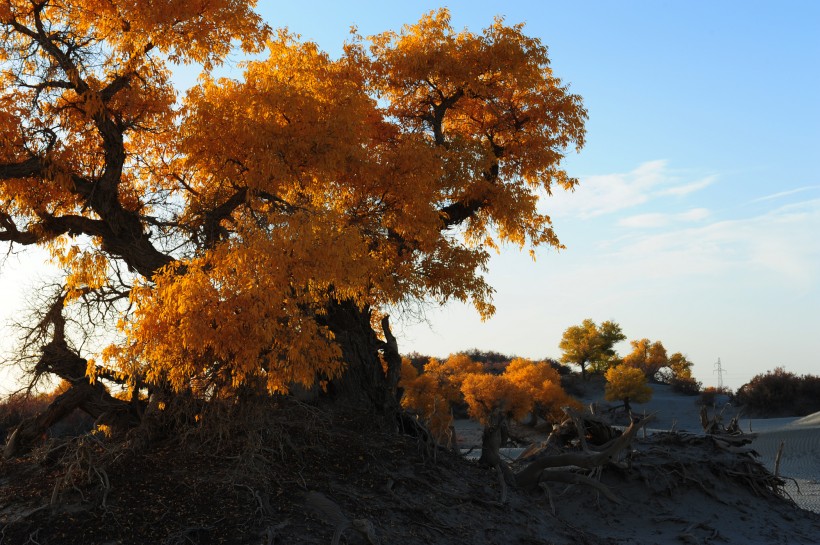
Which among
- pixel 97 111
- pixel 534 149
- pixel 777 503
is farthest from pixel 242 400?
pixel 777 503

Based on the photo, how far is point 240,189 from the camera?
46.9ft

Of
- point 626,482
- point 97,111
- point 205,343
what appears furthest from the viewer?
point 626,482

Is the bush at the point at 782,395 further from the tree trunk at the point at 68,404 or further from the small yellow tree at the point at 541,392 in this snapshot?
the tree trunk at the point at 68,404

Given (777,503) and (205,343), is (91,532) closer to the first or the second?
(205,343)

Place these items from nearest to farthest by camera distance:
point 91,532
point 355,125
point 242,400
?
1. point 91,532
2. point 242,400
3. point 355,125

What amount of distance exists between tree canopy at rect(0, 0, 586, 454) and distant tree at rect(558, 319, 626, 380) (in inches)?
1875

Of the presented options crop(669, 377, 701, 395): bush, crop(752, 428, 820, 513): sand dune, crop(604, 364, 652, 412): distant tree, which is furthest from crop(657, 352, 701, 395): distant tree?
crop(752, 428, 820, 513): sand dune

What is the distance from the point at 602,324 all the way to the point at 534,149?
4936 cm

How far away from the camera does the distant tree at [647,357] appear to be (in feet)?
250

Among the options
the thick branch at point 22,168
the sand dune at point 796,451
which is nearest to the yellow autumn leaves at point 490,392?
the sand dune at point 796,451

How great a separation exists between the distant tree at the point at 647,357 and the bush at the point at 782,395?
70.8 feet

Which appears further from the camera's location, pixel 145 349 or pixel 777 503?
pixel 777 503

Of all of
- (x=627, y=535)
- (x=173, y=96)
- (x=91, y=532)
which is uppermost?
(x=173, y=96)

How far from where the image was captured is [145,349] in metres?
10.5
